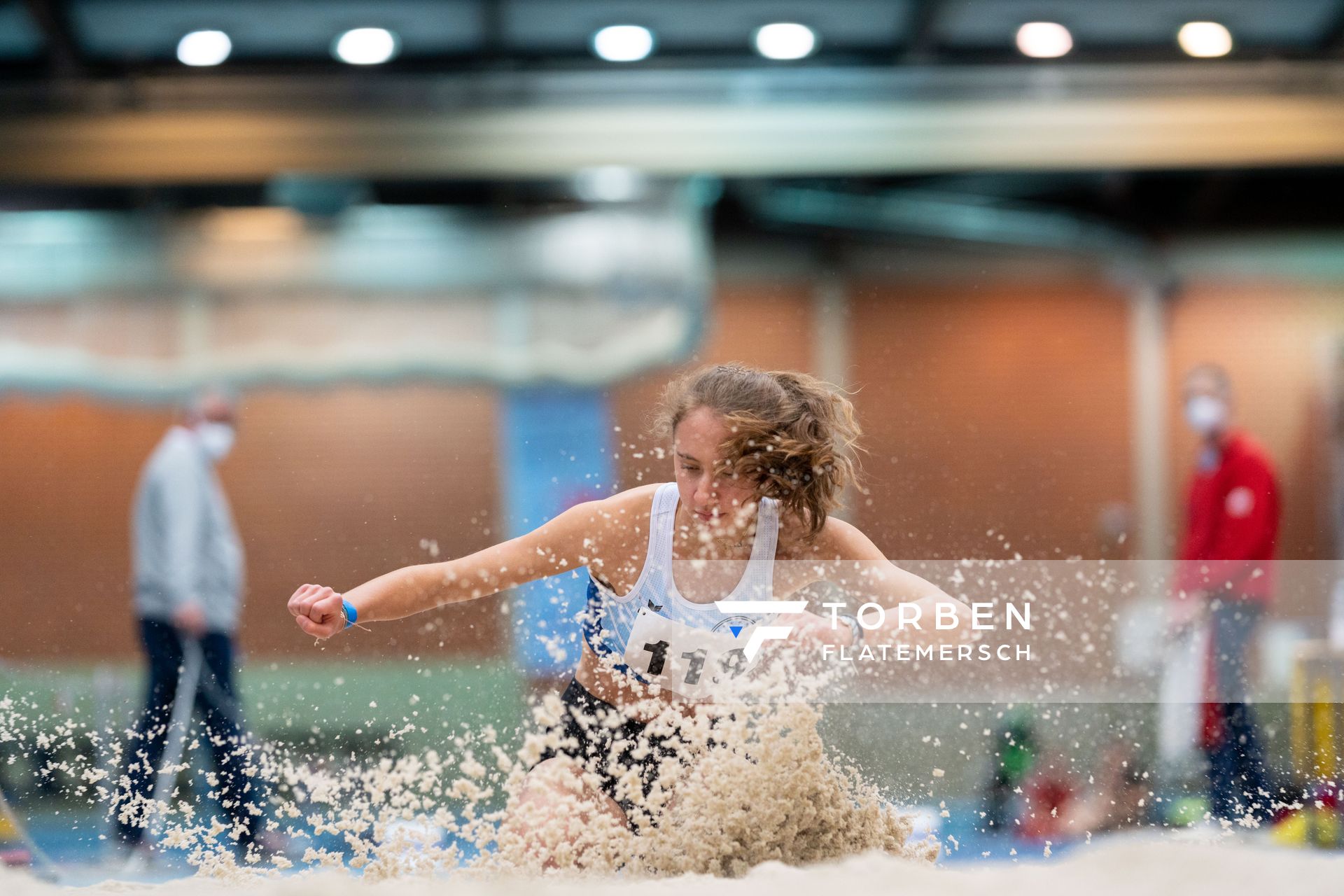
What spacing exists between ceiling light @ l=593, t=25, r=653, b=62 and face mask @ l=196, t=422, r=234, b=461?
4.30 feet

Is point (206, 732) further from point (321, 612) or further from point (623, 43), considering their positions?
point (623, 43)

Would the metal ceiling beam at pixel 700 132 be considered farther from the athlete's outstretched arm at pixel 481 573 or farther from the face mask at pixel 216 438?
the athlete's outstretched arm at pixel 481 573

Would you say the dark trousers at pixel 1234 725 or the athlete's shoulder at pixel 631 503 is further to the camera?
the dark trousers at pixel 1234 725

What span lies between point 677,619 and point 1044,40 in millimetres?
1990

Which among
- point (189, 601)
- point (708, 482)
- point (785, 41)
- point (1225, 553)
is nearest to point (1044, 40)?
point (785, 41)

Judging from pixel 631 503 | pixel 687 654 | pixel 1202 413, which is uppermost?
pixel 1202 413

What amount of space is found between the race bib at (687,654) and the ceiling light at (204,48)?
191cm

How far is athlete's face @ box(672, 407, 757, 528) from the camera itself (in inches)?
65.9

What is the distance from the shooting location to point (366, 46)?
109 inches

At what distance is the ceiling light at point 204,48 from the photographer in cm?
264

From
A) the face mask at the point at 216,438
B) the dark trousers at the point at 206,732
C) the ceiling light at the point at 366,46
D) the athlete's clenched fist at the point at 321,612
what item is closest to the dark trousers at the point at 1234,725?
the athlete's clenched fist at the point at 321,612

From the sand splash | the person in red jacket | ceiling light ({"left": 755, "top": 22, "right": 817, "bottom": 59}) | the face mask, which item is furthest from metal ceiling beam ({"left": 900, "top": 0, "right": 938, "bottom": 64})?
the face mask

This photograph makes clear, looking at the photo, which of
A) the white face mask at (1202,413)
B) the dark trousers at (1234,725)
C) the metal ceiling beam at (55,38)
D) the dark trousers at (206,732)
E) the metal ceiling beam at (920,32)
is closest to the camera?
the dark trousers at (206,732)

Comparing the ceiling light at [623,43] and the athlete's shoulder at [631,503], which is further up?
the ceiling light at [623,43]
